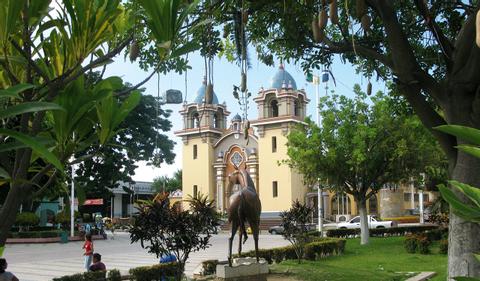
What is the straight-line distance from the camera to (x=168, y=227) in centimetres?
1041

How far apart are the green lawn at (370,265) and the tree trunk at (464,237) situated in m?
6.02

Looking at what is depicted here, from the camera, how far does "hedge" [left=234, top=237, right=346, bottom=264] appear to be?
15.5 metres

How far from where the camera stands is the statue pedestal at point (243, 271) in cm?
1078

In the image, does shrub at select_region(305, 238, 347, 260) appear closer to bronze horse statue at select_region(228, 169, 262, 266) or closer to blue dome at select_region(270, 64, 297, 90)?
bronze horse statue at select_region(228, 169, 262, 266)

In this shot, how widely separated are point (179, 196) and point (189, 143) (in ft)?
25.5

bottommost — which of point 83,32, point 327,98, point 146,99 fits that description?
point 83,32

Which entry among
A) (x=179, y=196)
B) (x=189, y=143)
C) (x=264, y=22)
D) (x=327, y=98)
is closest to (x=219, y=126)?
(x=189, y=143)

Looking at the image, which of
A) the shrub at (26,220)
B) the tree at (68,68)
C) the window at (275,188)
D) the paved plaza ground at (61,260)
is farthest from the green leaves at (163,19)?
the window at (275,188)

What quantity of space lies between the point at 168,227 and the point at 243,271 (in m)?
1.85

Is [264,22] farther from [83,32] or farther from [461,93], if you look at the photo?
[83,32]

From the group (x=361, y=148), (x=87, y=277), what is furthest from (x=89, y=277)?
(x=361, y=148)

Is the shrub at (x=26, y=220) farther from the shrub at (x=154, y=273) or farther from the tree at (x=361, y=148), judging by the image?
the shrub at (x=154, y=273)

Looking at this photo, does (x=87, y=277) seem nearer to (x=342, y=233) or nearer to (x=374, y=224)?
(x=342, y=233)

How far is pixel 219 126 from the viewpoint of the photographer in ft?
173
